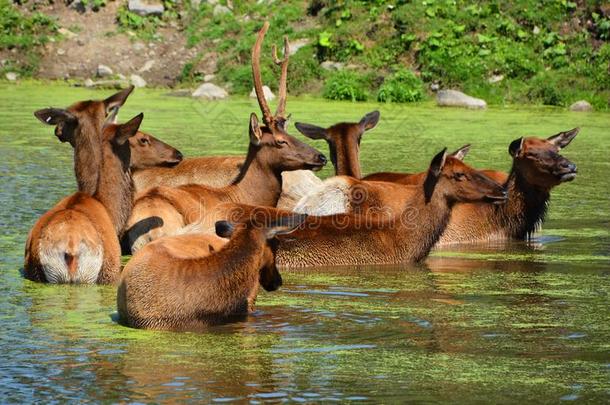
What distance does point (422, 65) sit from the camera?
24.7 meters

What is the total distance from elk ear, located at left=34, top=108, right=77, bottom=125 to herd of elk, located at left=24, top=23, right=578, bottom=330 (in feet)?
0.04

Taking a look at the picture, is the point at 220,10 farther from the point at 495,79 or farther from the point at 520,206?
the point at 520,206

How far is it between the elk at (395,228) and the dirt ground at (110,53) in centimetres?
1701

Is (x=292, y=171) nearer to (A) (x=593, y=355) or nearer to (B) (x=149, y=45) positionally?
(A) (x=593, y=355)

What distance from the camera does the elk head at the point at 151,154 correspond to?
10.5 meters

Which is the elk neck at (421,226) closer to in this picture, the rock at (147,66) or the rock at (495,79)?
the rock at (495,79)

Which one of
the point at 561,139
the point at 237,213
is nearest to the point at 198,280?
the point at 237,213

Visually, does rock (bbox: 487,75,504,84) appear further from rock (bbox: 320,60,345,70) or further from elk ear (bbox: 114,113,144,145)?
elk ear (bbox: 114,113,144,145)

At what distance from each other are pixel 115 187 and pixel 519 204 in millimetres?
3883

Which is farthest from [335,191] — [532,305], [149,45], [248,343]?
[149,45]

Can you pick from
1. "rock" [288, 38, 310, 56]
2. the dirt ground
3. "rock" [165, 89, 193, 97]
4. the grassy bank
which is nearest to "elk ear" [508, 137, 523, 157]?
the grassy bank

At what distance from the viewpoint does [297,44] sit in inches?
1031

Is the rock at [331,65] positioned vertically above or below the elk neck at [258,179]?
above

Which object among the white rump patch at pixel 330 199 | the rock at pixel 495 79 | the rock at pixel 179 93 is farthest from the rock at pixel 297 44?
the white rump patch at pixel 330 199
